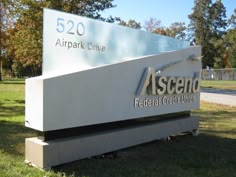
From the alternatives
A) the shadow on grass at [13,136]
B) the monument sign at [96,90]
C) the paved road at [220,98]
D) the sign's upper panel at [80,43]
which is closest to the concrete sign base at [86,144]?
the monument sign at [96,90]

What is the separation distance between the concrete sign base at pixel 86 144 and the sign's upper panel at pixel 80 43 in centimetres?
117

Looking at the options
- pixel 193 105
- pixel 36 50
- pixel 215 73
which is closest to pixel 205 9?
pixel 215 73

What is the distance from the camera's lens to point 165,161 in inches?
264

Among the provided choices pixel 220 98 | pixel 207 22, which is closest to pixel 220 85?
pixel 220 98

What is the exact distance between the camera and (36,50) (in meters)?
33.2

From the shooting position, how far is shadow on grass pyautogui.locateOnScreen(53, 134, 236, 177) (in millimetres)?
5887

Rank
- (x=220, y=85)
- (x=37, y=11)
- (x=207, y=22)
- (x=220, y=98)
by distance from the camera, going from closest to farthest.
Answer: (x=220, y=98), (x=37, y=11), (x=220, y=85), (x=207, y=22)

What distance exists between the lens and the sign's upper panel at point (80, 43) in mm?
6273

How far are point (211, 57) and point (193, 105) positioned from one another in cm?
6355

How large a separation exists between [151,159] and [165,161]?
0.84ft

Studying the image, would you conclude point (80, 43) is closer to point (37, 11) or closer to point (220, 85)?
point (37, 11)

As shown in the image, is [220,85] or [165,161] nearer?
[165,161]

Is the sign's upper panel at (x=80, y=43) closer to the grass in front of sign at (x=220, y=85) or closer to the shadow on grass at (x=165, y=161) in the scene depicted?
the shadow on grass at (x=165, y=161)

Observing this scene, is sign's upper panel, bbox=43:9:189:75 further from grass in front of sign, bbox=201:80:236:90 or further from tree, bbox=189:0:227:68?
tree, bbox=189:0:227:68
